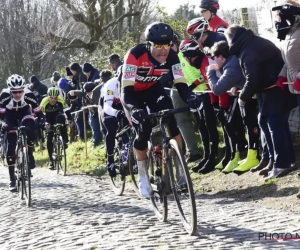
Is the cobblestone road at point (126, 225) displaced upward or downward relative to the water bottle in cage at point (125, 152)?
downward

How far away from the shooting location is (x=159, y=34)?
8.45 metres

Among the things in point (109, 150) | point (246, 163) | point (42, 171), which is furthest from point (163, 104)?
point (42, 171)

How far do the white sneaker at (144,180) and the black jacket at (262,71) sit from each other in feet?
6.00

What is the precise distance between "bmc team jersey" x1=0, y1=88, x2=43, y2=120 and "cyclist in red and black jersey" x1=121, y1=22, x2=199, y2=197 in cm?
455

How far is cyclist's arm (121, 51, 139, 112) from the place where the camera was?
8891mm

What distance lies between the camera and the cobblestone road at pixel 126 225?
720cm

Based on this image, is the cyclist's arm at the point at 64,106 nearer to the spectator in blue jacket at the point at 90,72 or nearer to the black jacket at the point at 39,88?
the spectator in blue jacket at the point at 90,72

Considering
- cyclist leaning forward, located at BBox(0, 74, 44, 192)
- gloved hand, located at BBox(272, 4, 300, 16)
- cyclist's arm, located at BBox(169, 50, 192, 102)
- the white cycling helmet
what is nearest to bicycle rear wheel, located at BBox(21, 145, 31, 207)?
cyclist leaning forward, located at BBox(0, 74, 44, 192)

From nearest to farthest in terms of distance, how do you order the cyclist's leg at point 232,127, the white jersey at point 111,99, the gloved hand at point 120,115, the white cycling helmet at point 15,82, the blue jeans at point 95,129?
the cyclist's leg at point 232,127 → the gloved hand at point 120,115 → the white jersey at point 111,99 → the white cycling helmet at point 15,82 → the blue jeans at point 95,129

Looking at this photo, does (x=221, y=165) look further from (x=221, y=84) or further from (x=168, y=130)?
(x=168, y=130)

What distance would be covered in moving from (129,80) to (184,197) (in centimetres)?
190

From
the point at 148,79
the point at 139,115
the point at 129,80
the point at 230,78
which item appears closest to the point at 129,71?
the point at 129,80

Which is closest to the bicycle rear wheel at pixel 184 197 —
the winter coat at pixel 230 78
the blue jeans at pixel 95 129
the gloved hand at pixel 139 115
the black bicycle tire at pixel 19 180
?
the gloved hand at pixel 139 115

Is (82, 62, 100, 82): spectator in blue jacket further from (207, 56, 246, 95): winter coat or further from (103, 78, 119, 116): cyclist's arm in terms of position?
(207, 56, 246, 95): winter coat
